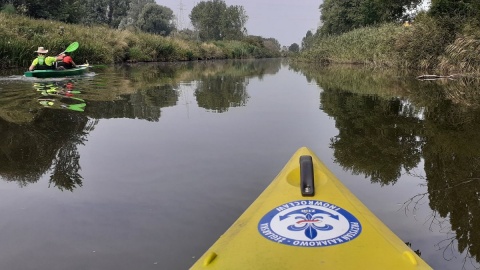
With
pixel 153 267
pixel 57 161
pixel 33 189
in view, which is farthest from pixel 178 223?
pixel 57 161

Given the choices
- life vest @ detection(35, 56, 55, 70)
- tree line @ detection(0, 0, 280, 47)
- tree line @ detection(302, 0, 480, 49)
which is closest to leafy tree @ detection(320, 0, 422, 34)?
tree line @ detection(302, 0, 480, 49)

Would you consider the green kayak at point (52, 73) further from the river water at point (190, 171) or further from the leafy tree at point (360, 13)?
the leafy tree at point (360, 13)

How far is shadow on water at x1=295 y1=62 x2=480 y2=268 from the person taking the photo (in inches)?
115

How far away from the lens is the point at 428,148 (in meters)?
4.72

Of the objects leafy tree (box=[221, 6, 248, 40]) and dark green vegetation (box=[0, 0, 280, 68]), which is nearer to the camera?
dark green vegetation (box=[0, 0, 280, 68])

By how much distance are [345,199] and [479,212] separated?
4.35 ft

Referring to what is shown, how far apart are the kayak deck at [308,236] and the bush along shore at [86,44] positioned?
15792 millimetres

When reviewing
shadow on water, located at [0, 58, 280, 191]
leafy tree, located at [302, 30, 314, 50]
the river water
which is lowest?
the river water

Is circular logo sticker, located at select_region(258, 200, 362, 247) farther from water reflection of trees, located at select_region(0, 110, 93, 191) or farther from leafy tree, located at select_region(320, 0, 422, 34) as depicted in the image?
leafy tree, located at select_region(320, 0, 422, 34)

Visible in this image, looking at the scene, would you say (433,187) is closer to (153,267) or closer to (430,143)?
(430,143)

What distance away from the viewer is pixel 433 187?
3.54 m

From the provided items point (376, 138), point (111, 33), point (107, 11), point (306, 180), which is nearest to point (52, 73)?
point (376, 138)

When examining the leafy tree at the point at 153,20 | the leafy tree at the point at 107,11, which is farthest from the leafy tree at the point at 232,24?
the leafy tree at the point at 107,11

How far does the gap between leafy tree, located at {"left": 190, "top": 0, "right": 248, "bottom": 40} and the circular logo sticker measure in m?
58.4
